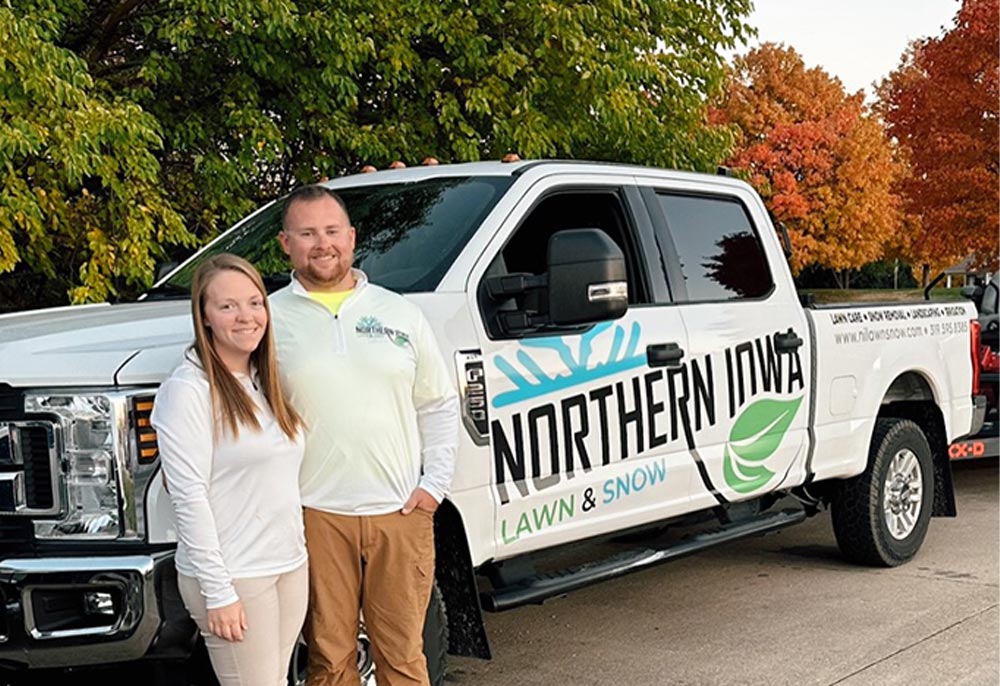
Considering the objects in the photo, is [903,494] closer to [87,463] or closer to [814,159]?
[87,463]

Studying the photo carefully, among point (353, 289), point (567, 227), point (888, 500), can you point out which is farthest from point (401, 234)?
point (888, 500)

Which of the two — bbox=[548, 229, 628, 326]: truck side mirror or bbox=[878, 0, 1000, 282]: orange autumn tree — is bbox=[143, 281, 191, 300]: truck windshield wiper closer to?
bbox=[548, 229, 628, 326]: truck side mirror

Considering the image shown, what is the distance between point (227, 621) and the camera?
313cm

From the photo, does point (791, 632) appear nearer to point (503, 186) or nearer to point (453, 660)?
point (453, 660)

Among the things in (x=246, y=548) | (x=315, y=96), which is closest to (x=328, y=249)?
(x=246, y=548)

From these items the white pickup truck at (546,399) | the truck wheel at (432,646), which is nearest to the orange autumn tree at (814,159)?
the white pickup truck at (546,399)

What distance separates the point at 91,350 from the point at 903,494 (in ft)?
16.2

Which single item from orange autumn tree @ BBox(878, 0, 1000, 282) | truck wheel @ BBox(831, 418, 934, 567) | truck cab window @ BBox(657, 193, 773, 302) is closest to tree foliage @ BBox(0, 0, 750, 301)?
truck cab window @ BBox(657, 193, 773, 302)

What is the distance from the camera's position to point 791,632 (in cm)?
586

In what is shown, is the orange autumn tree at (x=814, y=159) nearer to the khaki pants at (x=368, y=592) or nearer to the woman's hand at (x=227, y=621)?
the khaki pants at (x=368, y=592)

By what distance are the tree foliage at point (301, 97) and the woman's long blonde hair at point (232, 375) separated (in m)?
3.88

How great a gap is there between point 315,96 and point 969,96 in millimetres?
19851

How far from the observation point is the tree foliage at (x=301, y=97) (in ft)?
24.5

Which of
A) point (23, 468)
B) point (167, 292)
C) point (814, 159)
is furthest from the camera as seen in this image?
point (814, 159)
